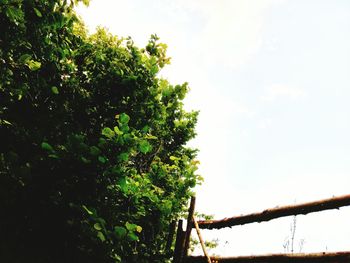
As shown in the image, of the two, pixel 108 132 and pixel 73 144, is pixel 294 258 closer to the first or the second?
pixel 108 132

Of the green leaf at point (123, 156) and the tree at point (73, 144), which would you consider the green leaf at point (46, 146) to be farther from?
the green leaf at point (123, 156)

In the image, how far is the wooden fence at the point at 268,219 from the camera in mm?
3445

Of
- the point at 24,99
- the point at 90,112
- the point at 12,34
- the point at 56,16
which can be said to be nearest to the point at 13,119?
the point at 24,99

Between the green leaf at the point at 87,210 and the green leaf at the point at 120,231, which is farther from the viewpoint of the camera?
the green leaf at the point at 120,231

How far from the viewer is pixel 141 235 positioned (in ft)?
20.4

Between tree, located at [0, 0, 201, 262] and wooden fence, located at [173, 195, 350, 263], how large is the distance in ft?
1.60

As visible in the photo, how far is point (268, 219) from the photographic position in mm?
4398

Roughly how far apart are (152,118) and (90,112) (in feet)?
3.84

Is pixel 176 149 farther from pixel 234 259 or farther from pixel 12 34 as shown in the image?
pixel 12 34

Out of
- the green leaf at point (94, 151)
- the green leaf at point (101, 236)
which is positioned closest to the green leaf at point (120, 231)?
the green leaf at point (101, 236)

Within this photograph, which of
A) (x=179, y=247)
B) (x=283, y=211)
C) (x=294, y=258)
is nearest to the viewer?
(x=294, y=258)

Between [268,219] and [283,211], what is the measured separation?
12.8 inches

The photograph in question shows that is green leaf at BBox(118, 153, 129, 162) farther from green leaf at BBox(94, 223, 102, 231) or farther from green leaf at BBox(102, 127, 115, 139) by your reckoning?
green leaf at BBox(94, 223, 102, 231)

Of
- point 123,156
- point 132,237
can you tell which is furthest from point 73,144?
point 132,237
